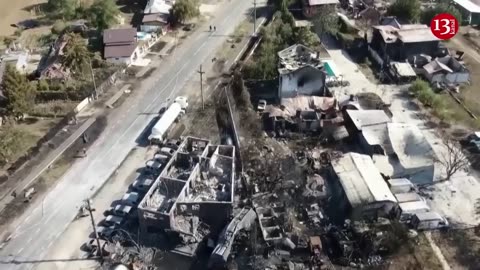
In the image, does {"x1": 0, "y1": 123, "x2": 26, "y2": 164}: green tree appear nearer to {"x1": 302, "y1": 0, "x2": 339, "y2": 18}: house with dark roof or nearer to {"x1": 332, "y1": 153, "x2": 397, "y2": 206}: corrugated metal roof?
{"x1": 332, "y1": 153, "x2": 397, "y2": 206}: corrugated metal roof

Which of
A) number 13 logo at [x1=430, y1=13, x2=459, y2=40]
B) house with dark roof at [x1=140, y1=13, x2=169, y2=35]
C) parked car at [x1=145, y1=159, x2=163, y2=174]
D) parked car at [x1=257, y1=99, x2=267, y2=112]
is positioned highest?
house with dark roof at [x1=140, y1=13, x2=169, y2=35]

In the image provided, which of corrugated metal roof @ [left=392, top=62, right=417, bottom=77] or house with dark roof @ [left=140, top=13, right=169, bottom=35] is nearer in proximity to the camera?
corrugated metal roof @ [left=392, top=62, right=417, bottom=77]

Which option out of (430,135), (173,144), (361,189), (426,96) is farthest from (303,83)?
(361,189)

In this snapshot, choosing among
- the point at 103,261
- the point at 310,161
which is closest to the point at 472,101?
the point at 310,161

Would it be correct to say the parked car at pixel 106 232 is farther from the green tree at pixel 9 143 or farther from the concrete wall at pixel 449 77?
the concrete wall at pixel 449 77

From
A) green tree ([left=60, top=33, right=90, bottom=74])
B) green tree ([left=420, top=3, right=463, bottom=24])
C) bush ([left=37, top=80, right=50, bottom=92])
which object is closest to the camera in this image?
bush ([left=37, top=80, right=50, bottom=92])

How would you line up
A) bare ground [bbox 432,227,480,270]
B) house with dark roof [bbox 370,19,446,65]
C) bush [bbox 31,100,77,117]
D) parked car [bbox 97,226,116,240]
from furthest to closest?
house with dark roof [bbox 370,19,446,65], bush [bbox 31,100,77,117], parked car [bbox 97,226,116,240], bare ground [bbox 432,227,480,270]

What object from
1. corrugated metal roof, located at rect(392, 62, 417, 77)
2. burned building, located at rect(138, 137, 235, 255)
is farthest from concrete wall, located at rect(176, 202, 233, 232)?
corrugated metal roof, located at rect(392, 62, 417, 77)
